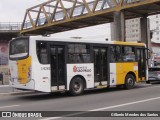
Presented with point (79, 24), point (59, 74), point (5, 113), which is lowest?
point (5, 113)

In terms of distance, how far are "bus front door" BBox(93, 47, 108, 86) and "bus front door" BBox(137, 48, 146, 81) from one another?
11.2 feet

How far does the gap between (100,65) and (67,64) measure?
2.53 m

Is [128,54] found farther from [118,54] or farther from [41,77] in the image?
[41,77]

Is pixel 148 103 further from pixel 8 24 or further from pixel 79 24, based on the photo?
pixel 8 24

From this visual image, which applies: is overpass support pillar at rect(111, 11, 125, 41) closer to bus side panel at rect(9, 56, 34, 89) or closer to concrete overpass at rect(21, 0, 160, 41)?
concrete overpass at rect(21, 0, 160, 41)

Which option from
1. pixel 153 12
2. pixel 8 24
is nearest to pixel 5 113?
pixel 153 12

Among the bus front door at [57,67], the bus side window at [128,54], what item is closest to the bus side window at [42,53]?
the bus front door at [57,67]

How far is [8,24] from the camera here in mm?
52062

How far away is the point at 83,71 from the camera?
18.2 meters

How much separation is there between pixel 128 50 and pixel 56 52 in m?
5.67

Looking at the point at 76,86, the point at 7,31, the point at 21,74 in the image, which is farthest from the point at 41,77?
the point at 7,31

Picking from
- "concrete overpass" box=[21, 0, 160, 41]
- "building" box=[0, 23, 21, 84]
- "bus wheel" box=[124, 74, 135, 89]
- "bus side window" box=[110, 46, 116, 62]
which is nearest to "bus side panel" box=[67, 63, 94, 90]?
"bus side window" box=[110, 46, 116, 62]

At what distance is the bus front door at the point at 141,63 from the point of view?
22156mm

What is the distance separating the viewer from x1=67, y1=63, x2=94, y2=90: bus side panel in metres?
17.5
